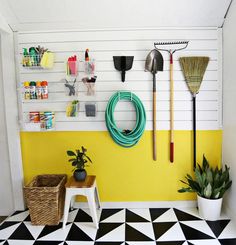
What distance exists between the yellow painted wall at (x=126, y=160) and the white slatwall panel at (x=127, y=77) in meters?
0.13

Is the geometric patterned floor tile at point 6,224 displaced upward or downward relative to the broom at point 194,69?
downward

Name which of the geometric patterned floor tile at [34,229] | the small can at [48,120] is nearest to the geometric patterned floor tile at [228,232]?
the geometric patterned floor tile at [34,229]

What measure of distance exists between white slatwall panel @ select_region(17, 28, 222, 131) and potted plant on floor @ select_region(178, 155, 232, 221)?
1.71 ft

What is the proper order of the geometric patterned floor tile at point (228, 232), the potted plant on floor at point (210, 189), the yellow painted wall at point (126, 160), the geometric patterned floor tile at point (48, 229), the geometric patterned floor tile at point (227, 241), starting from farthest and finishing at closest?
the yellow painted wall at point (126, 160) → the potted plant on floor at point (210, 189) → the geometric patterned floor tile at point (48, 229) → the geometric patterned floor tile at point (228, 232) → the geometric patterned floor tile at point (227, 241)

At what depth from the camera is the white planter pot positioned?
253cm

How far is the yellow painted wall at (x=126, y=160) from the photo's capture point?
111 inches

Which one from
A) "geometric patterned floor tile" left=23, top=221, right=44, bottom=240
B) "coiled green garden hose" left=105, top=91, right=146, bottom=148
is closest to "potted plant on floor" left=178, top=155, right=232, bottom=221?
"coiled green garden hose" left=105, top=91, right=146, bottom=148

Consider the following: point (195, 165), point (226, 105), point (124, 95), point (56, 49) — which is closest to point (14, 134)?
point (56, 49)

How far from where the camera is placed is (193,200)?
2.87 meters

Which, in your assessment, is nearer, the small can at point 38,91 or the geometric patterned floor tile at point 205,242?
the geometric patterned floor tile at point 205,242

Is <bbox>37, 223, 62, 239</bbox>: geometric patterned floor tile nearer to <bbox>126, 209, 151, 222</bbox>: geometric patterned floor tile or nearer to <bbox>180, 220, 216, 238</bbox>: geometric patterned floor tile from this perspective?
<bbox>126, 209, 151, 222</bbox>: geometric patterned floor tile

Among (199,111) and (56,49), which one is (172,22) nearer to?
(199,111)

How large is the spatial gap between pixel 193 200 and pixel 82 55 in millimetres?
2040

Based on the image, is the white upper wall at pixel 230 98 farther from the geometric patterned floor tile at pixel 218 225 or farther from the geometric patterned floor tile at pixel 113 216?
the geometric patterned floor tile at pixel 113 216
